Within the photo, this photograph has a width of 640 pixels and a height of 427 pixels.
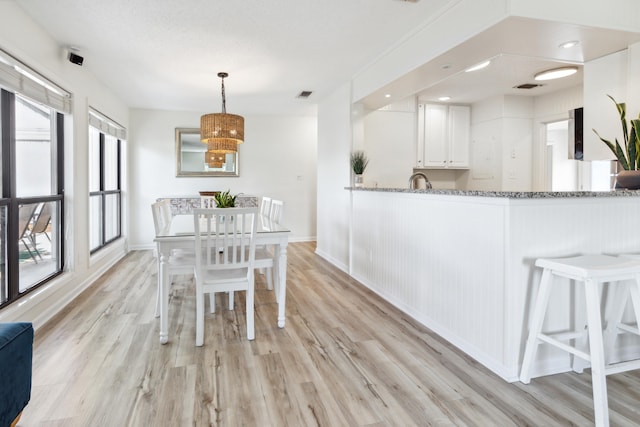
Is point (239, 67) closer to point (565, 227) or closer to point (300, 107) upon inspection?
point (300, 107)

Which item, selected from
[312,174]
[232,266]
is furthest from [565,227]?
[312,174]

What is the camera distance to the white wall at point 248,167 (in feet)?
20.2

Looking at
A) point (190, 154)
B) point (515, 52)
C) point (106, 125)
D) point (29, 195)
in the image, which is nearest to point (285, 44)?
point (515, 52)

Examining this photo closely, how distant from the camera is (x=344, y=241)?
4609mm

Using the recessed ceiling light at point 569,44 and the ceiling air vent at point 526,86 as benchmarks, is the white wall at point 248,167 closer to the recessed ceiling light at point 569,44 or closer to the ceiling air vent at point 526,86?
the ceiling air vent at point 526,86

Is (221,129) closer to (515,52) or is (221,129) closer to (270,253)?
(270,253)

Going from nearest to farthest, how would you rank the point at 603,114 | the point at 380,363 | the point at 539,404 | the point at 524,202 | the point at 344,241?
the point at 539,404
the point at 524,202
the point at 380,363
the point at 603,114
the point at 344,241

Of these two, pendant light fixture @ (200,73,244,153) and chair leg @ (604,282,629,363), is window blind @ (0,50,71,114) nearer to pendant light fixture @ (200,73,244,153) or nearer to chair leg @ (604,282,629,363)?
pendant light fixture @ (200,73,244,153)

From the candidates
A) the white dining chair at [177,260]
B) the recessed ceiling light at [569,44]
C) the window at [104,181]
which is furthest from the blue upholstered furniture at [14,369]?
the recessed ceiling light at [569,44]

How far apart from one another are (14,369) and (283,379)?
1187 mm

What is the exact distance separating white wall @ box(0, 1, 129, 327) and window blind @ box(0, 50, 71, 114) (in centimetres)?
5

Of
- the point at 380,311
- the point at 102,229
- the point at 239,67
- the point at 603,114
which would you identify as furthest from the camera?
the point at 102,229

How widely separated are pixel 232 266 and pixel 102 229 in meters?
3.38

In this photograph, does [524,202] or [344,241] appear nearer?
[524,202]
